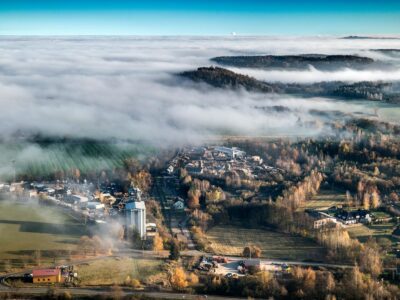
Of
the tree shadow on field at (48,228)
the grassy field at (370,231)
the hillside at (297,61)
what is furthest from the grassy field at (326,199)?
the hillside at (297,61)

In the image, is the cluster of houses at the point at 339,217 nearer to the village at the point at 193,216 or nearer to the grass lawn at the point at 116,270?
the village at the point at 193,216

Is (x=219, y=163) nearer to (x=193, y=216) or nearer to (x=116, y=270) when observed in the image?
(x=193, y=216)

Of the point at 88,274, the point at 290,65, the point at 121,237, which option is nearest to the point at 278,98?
the point at 290,65

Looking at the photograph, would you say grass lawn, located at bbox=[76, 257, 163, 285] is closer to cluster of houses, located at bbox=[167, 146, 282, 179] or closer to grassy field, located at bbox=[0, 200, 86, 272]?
grassy field, located at bbox=[0, 200, 86, 272]

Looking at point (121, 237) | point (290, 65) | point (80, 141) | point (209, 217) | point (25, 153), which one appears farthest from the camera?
point (290, 65)

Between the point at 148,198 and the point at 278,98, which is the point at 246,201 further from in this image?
the point at 278,98

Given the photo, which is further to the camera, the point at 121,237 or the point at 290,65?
the point at 290,65

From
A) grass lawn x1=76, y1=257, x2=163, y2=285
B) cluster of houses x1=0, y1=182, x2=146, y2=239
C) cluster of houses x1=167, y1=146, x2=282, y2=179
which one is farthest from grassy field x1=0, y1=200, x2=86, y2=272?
cluster of houses x1=167, y1=146, x2=282, y2=179
